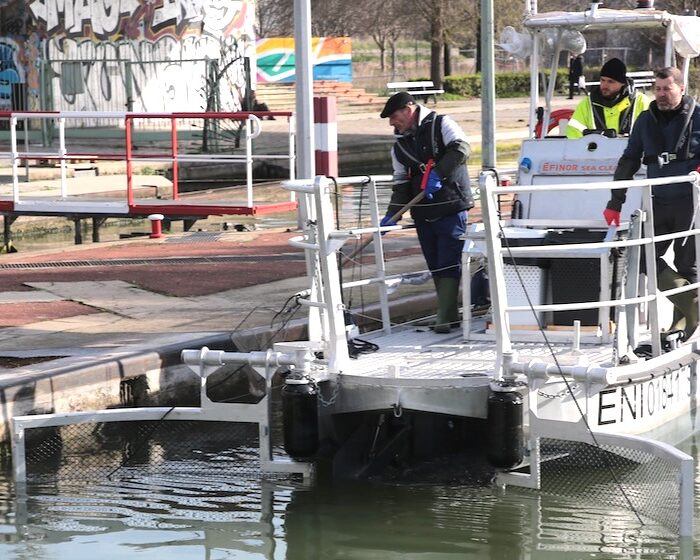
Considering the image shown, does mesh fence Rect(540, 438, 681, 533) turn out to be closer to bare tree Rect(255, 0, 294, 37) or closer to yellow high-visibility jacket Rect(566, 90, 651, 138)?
yellow high-visibility jacket Rect(566, 90, 651, 138)

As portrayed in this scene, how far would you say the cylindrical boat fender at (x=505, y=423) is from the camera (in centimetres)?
698

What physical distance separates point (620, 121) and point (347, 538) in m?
4.47

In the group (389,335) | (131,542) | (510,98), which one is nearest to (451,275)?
(389,335)

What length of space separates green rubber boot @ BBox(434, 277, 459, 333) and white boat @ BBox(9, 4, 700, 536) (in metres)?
0.11

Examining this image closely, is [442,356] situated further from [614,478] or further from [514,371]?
[614,478]

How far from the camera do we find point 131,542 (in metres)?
7.10

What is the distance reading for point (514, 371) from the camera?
7.07 meters

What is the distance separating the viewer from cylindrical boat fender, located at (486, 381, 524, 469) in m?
6.98

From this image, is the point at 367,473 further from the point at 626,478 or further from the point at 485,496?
the point at 626,478

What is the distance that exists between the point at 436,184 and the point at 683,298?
184 centimetres

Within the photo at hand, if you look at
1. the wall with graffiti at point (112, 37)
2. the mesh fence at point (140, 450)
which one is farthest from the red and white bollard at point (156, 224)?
the wall with graffiti at point (112, 37)

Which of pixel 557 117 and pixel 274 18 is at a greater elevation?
pixel 274 18

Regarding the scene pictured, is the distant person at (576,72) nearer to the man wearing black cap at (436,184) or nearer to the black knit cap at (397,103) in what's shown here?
the man wearing black cap at (436,184)

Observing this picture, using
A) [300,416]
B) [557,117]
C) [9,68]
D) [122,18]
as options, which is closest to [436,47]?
[122,18]
